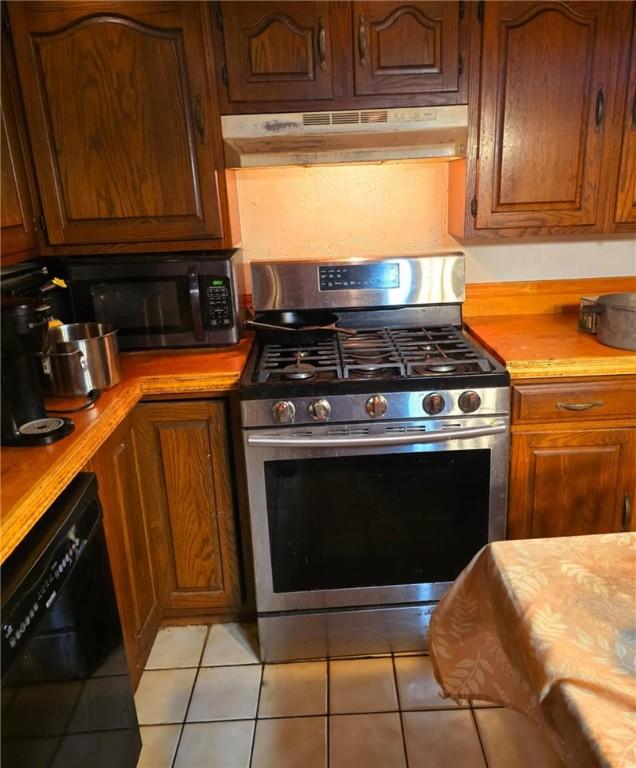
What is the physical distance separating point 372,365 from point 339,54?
947 millimetres

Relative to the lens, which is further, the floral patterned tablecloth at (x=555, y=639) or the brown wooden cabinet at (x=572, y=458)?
the brown wooden cabinet at (x=572, y=458)

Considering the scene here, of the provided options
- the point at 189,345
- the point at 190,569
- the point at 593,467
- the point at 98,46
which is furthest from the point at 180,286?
the point at 593,467

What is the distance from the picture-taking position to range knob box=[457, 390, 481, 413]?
1.69 meters

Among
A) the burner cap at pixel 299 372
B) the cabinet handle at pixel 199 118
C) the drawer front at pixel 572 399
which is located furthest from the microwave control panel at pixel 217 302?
the drawer front at pixel 572 399

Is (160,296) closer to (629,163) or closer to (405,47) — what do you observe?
(405,47)

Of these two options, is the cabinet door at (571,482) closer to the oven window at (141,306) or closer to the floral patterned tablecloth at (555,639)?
the floral patterned tablecloth at (555,639)

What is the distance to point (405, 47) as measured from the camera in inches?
71.0

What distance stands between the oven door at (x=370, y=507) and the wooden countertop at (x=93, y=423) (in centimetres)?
26

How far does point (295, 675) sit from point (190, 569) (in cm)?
47

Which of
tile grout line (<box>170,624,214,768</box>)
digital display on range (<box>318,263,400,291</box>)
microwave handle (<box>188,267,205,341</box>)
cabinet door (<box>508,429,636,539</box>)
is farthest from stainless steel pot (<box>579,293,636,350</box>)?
tile grout line (<box>170,624,214,768</box>)

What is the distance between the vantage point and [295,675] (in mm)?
1860

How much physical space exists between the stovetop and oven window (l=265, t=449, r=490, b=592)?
0.22 m

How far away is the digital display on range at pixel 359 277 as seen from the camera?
7.09 ft

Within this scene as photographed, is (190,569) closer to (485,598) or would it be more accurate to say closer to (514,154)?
(485,598)
